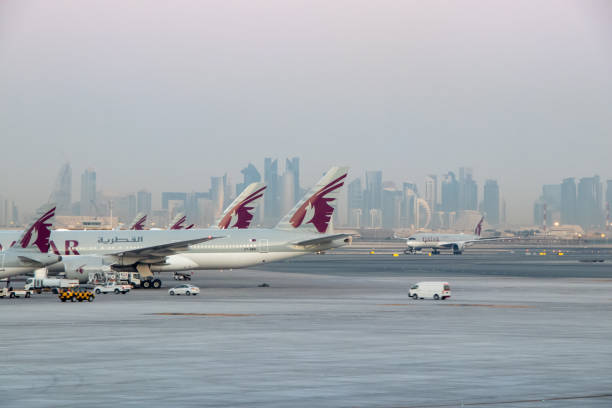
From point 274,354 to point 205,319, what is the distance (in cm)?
1639

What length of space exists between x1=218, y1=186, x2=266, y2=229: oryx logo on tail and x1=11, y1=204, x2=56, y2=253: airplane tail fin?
50.9 meters

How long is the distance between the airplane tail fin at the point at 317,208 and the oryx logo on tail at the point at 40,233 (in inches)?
1066

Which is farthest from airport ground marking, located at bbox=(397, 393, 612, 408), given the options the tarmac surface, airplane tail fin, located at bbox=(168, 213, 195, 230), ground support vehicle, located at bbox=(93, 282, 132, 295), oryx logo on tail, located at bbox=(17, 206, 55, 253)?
airplane tail fin, located at bbox=(168, 213, 195, 230)

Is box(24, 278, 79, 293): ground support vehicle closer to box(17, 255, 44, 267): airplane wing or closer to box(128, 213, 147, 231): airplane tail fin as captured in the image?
box(17, 255, 44, 267): airplane wing

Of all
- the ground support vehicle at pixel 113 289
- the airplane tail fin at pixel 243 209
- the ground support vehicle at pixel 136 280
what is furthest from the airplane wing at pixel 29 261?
the airplane tail fin at pixel 243 209

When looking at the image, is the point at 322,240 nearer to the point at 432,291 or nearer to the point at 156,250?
the point at 156,250

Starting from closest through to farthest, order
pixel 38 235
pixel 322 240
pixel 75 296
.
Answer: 1. pixel 75 296
2. pixel 38 235
3. pixel 322 240

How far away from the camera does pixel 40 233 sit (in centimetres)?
7062

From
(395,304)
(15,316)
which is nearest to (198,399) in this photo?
(15,316)

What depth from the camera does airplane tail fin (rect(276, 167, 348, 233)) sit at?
91562 mm

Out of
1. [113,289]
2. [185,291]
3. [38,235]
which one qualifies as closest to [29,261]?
[38,235]

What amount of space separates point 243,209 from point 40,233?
51.5 m

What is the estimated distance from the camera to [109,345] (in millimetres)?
36438

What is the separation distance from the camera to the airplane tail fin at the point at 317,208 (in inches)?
3605
